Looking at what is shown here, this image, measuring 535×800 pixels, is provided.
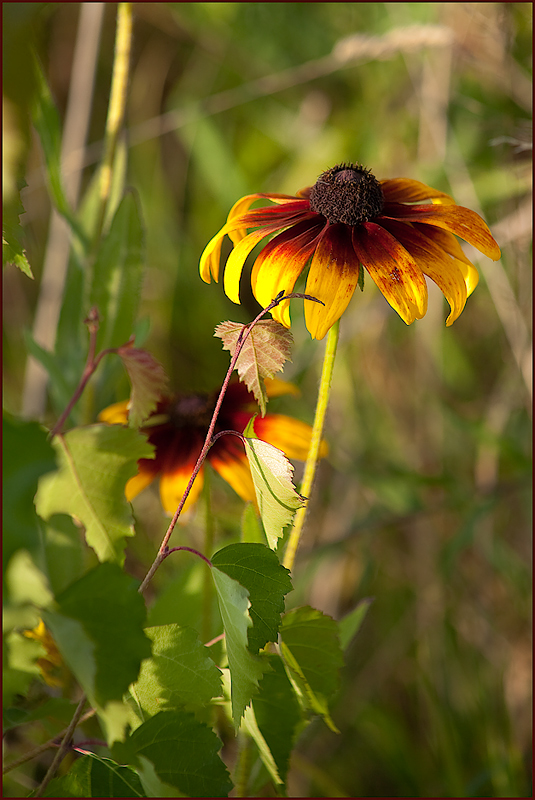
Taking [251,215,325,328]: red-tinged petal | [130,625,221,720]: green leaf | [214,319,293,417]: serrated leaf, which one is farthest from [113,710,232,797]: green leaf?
[251,215,325,328]: red-tinged petal

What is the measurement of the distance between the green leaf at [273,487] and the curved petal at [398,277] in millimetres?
178

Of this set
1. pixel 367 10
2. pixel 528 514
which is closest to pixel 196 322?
pixel 528 514

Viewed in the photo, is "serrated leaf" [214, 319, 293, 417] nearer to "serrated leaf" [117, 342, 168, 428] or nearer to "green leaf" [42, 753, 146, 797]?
"serrated leaf" [117, 342, 168, 428]

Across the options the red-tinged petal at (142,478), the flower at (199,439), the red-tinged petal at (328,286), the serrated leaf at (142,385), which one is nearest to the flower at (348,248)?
the red-tinged petal at (328,286)

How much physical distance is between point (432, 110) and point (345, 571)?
1155mm

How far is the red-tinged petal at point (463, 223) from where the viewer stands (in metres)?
0.62

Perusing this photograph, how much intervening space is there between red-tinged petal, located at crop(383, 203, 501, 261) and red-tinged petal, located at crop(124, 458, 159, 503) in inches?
18.7

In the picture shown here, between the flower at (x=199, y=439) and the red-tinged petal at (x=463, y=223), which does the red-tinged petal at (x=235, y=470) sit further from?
the red-tinged petal at (x=463, y=223)

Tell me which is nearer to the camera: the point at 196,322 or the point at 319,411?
the point at 319,411

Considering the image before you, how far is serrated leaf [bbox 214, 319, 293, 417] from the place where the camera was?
52cm

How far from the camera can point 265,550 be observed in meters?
0.48

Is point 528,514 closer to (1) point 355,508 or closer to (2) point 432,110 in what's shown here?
(1) point 355,508

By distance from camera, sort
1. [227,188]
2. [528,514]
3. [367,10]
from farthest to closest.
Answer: [367,10], [227,188], [528,514]

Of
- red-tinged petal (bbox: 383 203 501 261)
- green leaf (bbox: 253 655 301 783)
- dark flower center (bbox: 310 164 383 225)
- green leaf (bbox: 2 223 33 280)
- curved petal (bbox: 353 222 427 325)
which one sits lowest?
green leaf (bbox: 253 655 301 783)
